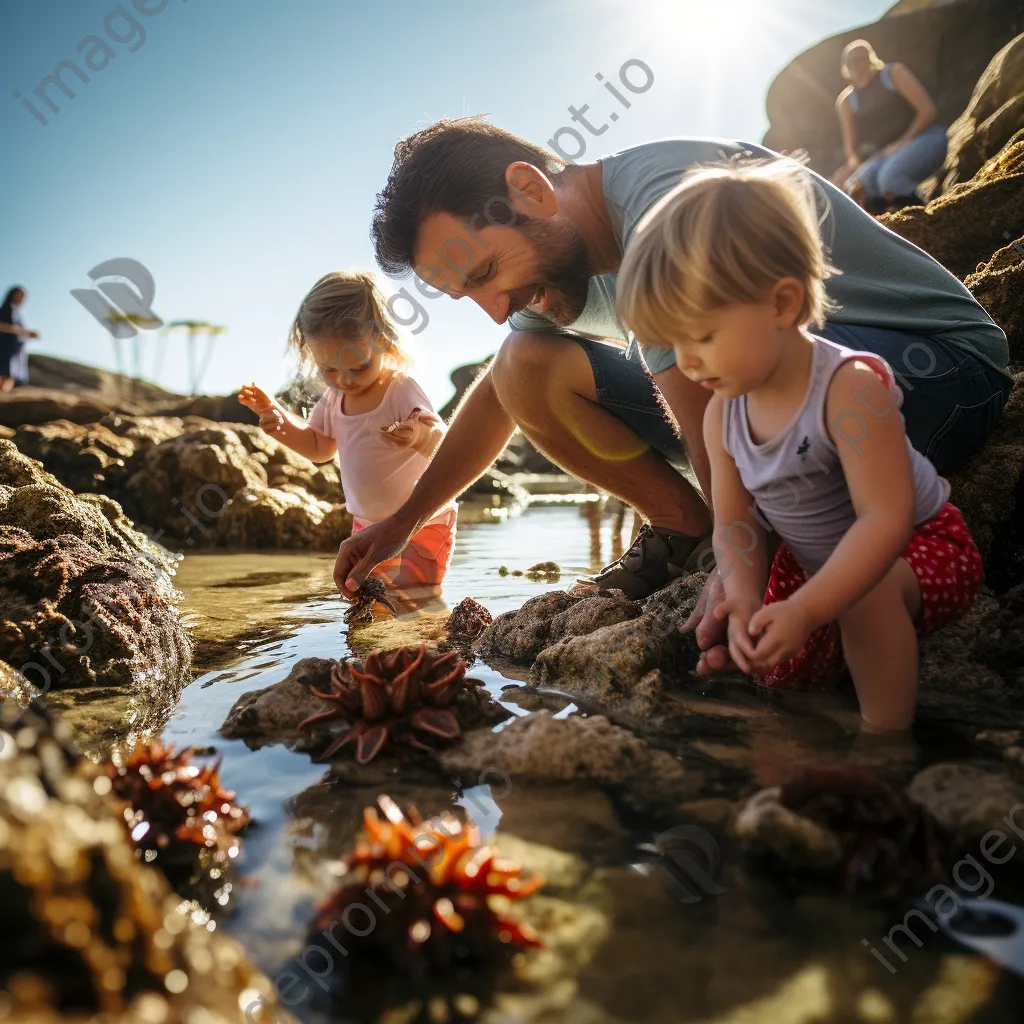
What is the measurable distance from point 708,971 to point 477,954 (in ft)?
1.23

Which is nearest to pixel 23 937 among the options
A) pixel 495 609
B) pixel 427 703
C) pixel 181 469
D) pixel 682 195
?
pixel 427 703

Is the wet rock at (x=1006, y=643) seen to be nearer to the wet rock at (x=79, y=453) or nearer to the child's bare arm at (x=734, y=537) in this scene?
the child's bare arm at (x=734, y=537)

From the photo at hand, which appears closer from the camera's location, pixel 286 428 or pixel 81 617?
pixel 81 617

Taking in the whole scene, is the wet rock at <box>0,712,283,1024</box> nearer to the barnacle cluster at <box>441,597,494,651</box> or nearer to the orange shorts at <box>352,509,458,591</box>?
the barnacle cluster at <box>441,597,494,651</box>

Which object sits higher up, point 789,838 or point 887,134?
point 887,134

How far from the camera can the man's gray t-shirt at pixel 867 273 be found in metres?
3.23

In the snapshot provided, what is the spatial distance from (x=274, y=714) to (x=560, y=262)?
7.52 feet

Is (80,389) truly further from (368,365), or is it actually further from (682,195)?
(682,195)

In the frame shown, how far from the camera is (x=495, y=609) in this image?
15.6 feet

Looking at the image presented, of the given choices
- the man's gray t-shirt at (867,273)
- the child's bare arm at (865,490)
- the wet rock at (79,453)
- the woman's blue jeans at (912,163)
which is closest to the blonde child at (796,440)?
the child's bare arm at (865,490)

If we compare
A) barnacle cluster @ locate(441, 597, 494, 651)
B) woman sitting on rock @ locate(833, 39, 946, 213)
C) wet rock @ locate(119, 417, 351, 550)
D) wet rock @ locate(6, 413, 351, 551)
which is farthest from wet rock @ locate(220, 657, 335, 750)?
woman sitting on rock @ locate(833, 39, 946, 213)

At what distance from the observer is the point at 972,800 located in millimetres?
1802

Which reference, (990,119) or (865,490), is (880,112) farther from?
(865,490)

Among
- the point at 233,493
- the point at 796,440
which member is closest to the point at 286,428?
the point at 796,440
